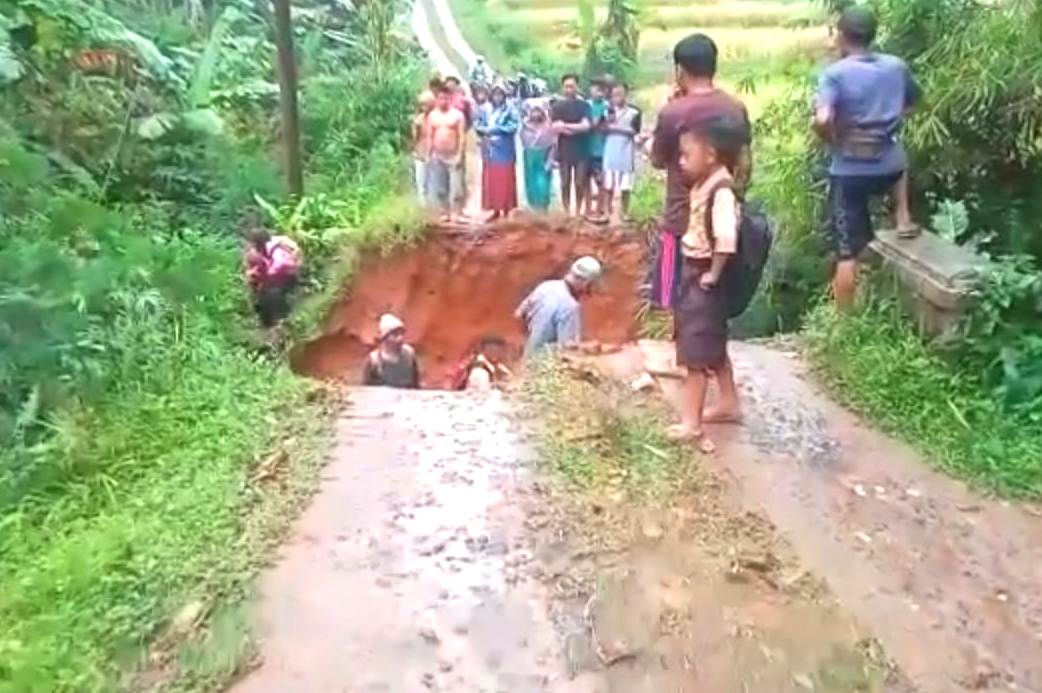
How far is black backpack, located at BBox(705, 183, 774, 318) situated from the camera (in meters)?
5.30

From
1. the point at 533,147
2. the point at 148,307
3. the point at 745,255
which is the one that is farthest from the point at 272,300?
the point at 745,255

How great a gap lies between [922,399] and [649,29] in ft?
63.4

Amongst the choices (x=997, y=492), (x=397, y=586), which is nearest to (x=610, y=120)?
(x=997, y=492)

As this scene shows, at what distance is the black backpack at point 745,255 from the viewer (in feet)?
17.4

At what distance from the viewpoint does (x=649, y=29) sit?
24719mm

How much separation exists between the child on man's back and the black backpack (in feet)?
0.05

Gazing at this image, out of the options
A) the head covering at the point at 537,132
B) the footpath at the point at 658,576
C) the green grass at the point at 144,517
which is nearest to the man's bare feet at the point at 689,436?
the footpath at the point at 658,576

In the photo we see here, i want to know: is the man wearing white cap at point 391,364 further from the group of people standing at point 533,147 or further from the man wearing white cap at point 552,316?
the group of people standing at point 533,147

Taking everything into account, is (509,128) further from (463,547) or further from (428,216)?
(463,547)

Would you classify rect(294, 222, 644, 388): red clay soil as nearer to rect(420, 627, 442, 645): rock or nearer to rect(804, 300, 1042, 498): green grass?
rect(804, 300, 1042, 498): green grass

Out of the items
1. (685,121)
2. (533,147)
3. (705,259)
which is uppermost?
(685,121)

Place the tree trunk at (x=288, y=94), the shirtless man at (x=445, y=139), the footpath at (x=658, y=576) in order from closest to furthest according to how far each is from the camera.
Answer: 1. the footpath at (x=658, y=576)
2. the tree trunk at (x=288, y=94)
3. the shirtless man at (x=445, y=139)

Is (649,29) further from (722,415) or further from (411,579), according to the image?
(411,579)

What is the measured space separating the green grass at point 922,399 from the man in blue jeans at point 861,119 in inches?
18.9
